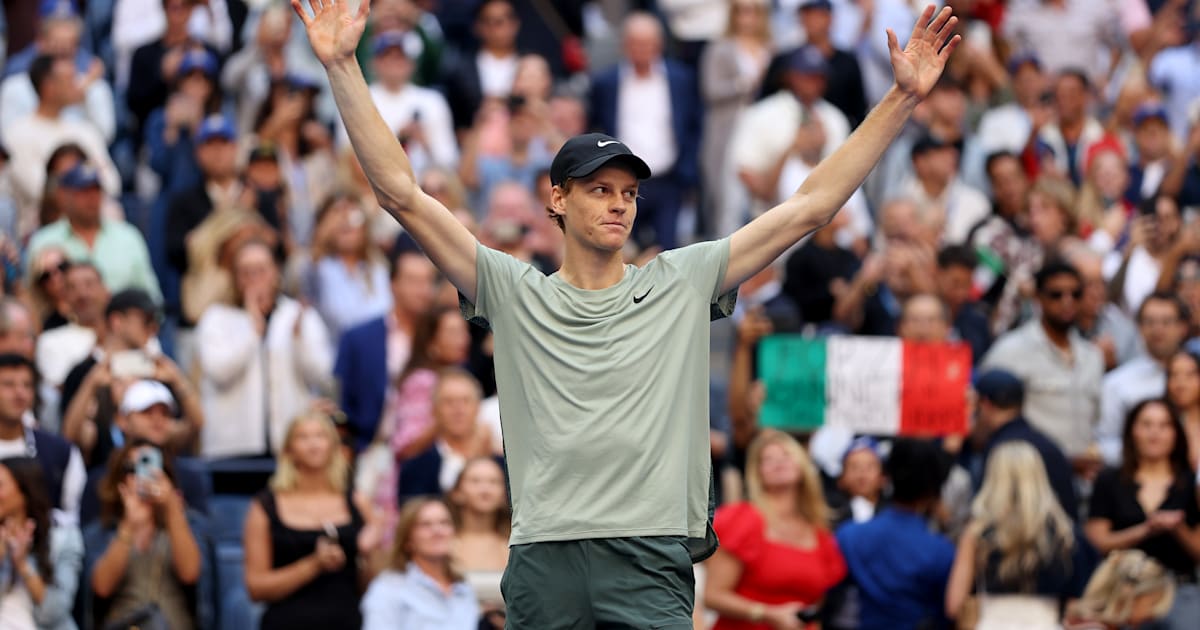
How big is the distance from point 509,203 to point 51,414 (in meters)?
3.34

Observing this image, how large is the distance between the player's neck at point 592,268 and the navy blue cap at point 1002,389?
19.1ft

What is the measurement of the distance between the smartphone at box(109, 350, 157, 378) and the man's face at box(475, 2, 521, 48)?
5.62 metres

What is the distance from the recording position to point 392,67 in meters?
14.6

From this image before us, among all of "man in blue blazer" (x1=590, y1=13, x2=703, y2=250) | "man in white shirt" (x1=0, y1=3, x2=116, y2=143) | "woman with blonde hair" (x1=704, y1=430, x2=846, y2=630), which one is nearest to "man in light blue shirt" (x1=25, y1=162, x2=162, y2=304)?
"man in white shirt" (x1=0, y1=3, x2=116, y2=143)

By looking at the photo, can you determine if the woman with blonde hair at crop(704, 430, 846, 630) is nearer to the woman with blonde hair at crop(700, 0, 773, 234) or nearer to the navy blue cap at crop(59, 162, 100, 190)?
the navy blue cap at crop(59, 162, 100, 190)

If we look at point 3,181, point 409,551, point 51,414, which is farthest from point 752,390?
point 3,181

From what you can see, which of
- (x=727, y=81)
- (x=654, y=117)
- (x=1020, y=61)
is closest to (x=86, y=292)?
(x=654, y=117)

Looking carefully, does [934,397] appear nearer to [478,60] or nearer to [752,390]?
[752,390]

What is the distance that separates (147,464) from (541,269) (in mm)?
3839

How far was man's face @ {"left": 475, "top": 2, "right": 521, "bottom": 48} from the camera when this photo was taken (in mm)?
15680

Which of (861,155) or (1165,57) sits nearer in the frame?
(861,155)

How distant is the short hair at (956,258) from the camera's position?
1297 centimetres

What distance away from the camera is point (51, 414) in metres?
11.0

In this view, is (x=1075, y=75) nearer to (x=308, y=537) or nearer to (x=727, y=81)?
(x=727, y=81)
